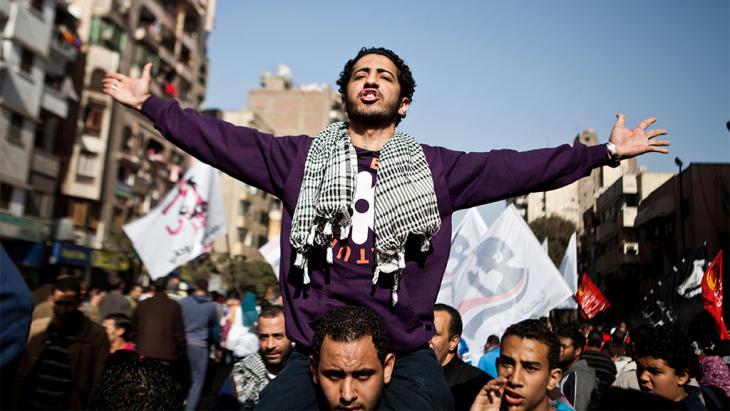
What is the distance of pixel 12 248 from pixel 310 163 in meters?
31.2

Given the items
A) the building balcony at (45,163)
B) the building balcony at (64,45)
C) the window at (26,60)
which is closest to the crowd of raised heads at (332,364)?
the window at (26,60)

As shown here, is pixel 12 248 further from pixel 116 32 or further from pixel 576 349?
pixel 576 349

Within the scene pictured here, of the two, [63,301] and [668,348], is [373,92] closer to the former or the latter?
[668,348]

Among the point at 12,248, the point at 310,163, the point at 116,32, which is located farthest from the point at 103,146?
the point at 310,163

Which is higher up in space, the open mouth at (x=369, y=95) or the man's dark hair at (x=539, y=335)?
the open mouth at (x=369, y=95)

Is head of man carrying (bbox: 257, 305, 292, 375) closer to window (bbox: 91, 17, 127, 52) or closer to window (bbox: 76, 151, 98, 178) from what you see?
window (bbox: 76, 151, 98, 178)

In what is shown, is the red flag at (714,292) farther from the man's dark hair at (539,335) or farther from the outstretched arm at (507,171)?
the outstretched arm at (507,171)

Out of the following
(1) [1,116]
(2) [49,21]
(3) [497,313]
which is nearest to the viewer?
(3) [497,313]

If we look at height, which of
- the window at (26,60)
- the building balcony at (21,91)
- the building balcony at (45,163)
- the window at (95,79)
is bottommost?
the building balcony at (45,163)

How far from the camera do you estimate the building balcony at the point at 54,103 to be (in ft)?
110

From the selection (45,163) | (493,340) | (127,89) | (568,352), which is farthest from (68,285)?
(45,163)

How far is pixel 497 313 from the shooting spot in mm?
9344

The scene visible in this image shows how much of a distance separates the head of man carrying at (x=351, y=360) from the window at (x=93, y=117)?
38.4 meters

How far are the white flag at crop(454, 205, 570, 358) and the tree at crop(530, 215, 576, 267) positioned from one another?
4545mm
